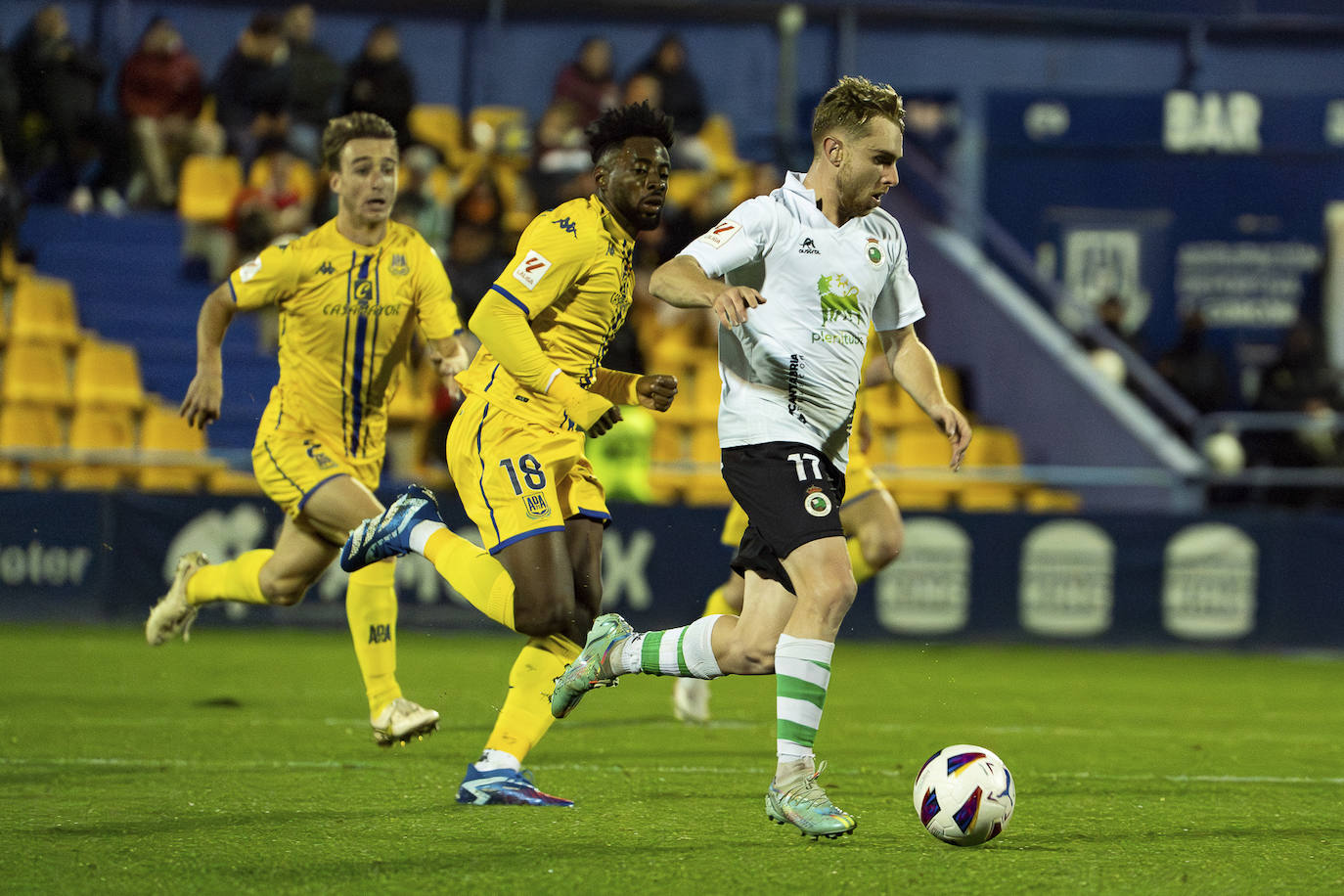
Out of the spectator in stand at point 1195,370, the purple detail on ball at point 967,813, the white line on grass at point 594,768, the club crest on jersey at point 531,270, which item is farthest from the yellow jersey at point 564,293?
the spectator in stand at point 1195,370

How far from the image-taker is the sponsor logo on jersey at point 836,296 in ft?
17.4

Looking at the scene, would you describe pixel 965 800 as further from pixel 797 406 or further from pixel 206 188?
pixel 206 188

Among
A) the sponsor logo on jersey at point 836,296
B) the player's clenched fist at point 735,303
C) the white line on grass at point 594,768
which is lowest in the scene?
the white line on grass at point 594,768

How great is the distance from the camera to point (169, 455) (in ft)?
42.8

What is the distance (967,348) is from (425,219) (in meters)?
5.42

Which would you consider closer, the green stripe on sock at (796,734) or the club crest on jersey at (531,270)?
the green stripe on sock at (796,734)

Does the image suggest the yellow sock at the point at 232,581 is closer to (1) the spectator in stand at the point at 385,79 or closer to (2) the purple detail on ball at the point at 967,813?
(2) the purple detail on ball at the point at 967,813

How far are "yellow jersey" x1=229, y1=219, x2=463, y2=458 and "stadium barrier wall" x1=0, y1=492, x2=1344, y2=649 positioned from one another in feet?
19.5

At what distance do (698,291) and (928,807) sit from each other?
1.60 m

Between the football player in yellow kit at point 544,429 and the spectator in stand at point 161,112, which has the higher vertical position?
the spectator in stand at point 161,112

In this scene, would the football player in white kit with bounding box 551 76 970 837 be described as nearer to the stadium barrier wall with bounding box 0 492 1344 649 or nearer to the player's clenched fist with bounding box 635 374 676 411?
the player's clenched fist with bounding box 635 374 676 411

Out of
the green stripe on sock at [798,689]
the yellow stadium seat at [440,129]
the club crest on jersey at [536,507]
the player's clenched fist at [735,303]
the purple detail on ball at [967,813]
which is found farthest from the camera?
the yellow stadium seat at [440,129]

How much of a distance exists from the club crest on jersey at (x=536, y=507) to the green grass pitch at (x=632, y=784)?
94 centimetres

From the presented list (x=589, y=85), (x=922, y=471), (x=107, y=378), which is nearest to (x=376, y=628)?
(x=922, y=471)
